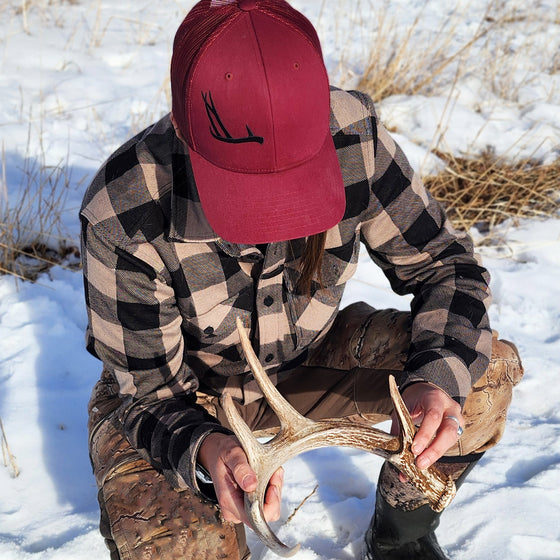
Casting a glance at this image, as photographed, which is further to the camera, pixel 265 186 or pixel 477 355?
pixel 477 355

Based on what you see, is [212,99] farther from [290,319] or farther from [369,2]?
[369,2]

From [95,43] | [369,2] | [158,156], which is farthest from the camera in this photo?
[369,2]

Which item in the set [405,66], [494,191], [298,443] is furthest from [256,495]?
[405,66]

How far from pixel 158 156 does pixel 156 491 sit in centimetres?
82

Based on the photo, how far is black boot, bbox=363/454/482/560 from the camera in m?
1.90

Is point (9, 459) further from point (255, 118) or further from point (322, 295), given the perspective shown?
point (255, 118)

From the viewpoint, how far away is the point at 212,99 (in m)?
1.39

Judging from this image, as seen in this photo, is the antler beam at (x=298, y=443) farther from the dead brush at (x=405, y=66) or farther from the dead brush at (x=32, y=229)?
the dead brush at (x=405, y=66)

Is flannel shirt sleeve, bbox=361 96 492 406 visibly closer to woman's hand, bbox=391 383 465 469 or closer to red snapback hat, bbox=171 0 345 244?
woman's hand, bbox=391 383 465 469

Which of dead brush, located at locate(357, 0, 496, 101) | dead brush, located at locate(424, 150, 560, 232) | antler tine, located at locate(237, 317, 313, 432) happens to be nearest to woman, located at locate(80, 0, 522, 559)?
antler tine, located at locate(237, 317, 313, 432)

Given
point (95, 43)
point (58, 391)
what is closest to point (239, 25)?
point (58, 391)

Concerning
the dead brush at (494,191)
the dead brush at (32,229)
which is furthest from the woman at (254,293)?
the dead brush at (494,191)

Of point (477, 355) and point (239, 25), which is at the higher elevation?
point (239, 25)

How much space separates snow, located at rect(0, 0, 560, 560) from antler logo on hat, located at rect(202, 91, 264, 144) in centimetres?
123
